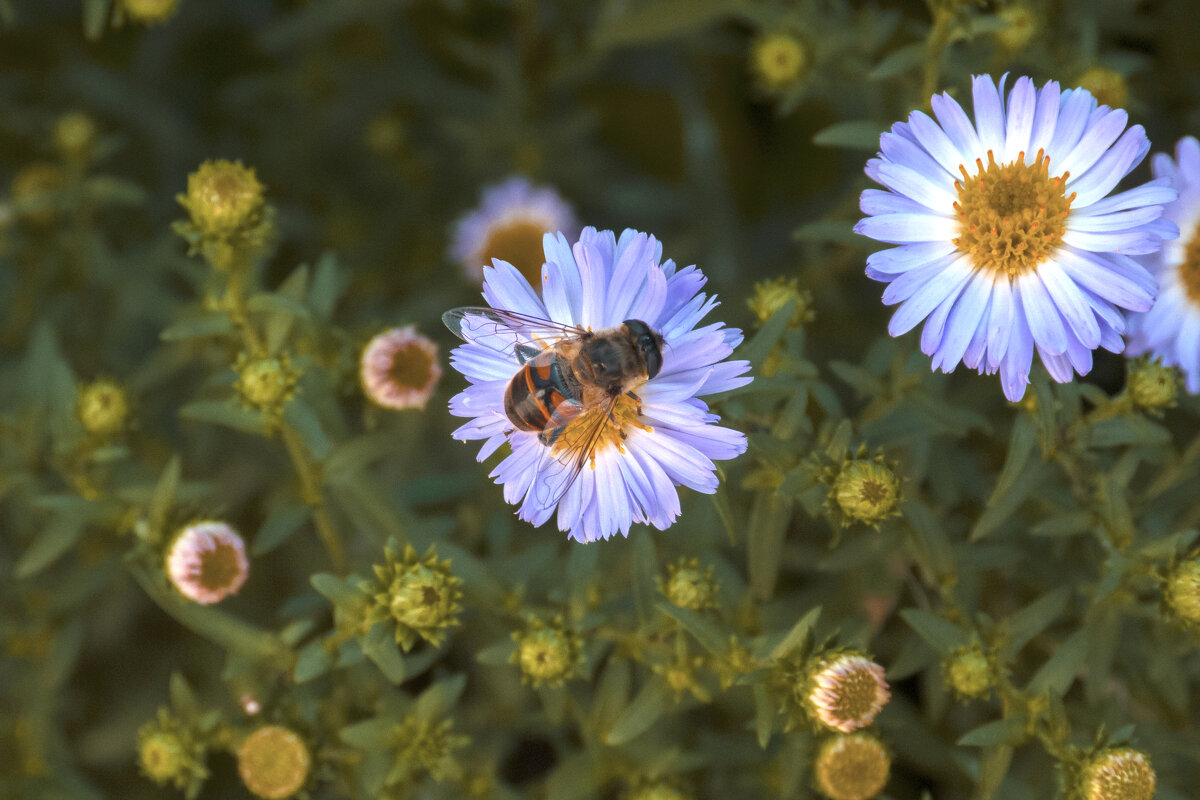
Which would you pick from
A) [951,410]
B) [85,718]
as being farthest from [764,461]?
[85,718]

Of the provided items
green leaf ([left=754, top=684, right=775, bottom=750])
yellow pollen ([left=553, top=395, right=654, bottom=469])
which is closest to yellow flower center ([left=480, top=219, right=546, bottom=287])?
yellow pollen ([left=553, top=395, right=654, bottom=469])

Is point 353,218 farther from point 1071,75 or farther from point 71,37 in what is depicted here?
point 1071,75

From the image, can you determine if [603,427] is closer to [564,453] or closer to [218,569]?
[564,453]

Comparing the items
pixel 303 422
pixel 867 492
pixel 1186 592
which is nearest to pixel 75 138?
pixel 303 422

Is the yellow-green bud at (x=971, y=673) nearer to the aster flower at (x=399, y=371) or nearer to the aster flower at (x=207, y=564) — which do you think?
the aster flower at (x=399, y=371)

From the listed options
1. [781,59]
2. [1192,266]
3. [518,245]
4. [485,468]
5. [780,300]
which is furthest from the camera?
[518,245]

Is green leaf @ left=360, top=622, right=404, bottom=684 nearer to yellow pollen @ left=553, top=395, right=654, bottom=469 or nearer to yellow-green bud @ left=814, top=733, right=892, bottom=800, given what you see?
yellow pollen @ left=553, top=395, right=654, bottom=469

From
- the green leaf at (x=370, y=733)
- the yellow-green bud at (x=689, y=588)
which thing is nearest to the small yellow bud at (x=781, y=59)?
the yellow-green bud at (x=689, y=588)
